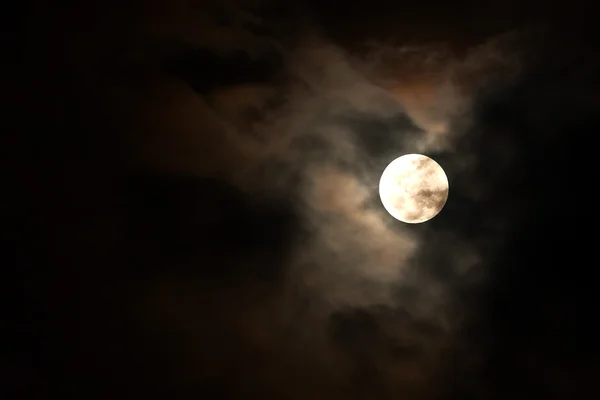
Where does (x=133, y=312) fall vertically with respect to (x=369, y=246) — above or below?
below

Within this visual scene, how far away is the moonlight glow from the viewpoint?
3.65 metres

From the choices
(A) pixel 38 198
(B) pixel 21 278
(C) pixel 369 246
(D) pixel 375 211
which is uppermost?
(D) pixel 375 211

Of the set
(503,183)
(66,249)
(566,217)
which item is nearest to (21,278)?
(66,249)

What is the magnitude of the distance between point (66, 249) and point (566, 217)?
4.32 m

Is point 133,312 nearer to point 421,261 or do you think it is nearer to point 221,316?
point 221,316

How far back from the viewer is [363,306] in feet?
12.7

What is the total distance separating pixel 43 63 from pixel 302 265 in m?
2.48

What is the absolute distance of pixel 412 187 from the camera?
3660 mm

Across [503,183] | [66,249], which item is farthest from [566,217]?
[66,249]

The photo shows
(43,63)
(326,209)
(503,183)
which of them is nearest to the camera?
(43,63)

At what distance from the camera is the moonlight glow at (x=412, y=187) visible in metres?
3.65

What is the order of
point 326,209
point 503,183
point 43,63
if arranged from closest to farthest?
point 43,63
point 326,209
point 503,183

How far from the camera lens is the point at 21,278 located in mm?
3486

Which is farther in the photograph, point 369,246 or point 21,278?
point 369,246
